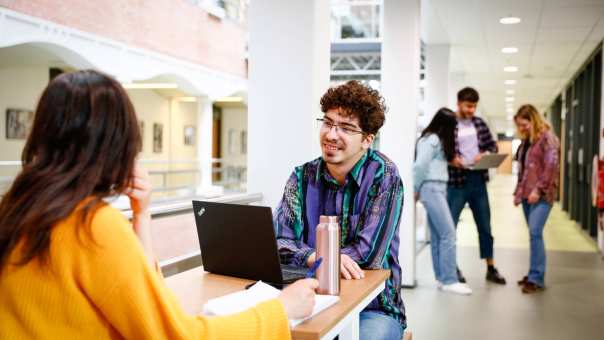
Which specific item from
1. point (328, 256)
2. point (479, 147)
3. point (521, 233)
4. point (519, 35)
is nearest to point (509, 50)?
point (519, 35)

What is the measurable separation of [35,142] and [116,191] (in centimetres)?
18

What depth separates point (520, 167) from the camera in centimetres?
575

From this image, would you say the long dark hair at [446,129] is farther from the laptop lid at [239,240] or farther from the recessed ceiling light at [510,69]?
the recessed ceiling light at [510,69]

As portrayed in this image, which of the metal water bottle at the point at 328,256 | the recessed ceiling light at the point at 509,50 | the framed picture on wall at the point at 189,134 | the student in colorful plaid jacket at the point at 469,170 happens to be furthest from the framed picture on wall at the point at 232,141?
the metal water bottle at the point at 328,256

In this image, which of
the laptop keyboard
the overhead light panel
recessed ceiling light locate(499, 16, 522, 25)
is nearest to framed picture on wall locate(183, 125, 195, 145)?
the overhead light panel

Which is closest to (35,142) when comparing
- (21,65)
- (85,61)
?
(85,61)

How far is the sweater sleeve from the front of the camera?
1115 mm

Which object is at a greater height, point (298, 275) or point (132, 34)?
point (132, 34)

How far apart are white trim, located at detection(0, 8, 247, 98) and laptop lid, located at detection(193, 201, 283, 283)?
5.38m

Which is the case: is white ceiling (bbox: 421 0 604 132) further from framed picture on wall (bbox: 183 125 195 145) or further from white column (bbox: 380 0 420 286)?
framed picture on wall (bbox: 183 125 195 145)

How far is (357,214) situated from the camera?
2.33 m

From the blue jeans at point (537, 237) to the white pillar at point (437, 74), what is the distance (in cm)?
359

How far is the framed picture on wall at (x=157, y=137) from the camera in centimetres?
1842

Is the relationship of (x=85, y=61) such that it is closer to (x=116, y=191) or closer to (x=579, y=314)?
(x=579, y=314)
